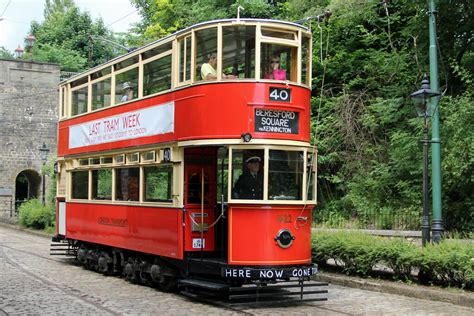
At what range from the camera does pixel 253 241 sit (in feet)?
33.2

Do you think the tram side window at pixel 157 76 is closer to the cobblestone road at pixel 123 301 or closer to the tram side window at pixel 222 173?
the tram side window at pixel 222 173

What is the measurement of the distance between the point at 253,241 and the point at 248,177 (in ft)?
3.35

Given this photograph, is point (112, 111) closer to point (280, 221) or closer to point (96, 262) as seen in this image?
point (96, 262)

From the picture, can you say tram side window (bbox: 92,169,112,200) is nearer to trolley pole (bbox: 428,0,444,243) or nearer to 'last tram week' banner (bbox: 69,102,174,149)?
'last tram week' banner (bbox: 69,102,174,149)

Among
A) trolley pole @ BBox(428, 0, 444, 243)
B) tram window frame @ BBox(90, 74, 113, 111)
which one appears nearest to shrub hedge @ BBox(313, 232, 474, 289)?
trolley pole @ BBox(428, 0, 444, 243)

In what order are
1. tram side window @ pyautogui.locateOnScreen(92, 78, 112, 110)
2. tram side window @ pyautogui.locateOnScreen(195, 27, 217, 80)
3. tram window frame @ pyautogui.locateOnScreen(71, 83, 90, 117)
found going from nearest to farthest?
Result: tram side window @ pyautogui.locateOnScreen(195, 27, 217, 80), tram side window @ pyautogui.locateOnScreen(92, 78, 112, 110), tram window frame @ pyautogui.locateOnScreen(71, 83, 90, 117)

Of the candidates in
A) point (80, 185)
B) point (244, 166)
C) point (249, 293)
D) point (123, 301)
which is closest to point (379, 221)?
point (80, 185)

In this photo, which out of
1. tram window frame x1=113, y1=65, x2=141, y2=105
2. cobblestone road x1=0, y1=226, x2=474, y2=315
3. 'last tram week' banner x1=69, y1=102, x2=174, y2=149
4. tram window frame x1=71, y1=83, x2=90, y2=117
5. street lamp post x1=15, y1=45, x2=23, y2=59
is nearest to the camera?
cobblestone road x1=0, y1=226, x2=474, y2=315

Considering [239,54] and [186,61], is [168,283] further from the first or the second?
[239,54]

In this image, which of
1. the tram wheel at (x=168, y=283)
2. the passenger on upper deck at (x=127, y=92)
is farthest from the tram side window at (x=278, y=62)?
the tram wheel at (x=168, y=283)

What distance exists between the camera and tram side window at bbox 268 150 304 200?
1023cm

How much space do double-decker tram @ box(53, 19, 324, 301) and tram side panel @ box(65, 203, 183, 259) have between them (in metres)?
0.04

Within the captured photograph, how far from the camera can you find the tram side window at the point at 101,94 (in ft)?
47.3

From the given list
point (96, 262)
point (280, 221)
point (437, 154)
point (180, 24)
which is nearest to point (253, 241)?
point (280, 221)
